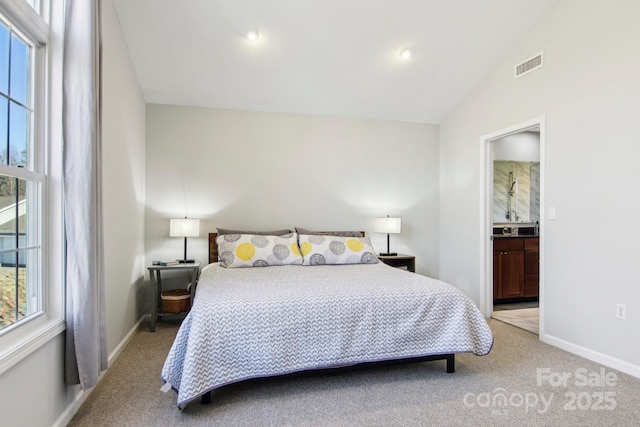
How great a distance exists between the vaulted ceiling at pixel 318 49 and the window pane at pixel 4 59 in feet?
5.06

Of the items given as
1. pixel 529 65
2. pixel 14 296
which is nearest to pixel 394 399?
pixel 14 296

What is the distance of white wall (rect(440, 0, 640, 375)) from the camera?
2.54 meters

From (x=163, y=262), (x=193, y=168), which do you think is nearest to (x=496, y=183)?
(x=193, y=168)

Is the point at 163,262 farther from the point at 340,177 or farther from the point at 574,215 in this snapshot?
the point at 574,215

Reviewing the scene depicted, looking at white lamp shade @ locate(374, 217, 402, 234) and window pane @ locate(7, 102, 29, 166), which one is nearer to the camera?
window pane @ locate(7, 102, 29, 166)

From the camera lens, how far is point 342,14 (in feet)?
10.2

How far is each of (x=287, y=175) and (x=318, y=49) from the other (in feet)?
4.79

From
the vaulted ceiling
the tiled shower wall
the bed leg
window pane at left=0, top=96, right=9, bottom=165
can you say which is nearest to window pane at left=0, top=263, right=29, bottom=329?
window pane at left=0, top=96, right=9, bottom=165

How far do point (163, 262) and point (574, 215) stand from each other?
376 centimetres

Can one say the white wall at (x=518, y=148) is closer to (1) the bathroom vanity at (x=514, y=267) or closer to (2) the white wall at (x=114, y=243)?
(1) the bathroom vanity at (x=514, y=267)

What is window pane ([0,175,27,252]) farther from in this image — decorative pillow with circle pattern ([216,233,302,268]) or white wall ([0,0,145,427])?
decorative pillow with circle pattern ([216,233,302,268])

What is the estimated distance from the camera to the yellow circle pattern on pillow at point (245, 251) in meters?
3.45

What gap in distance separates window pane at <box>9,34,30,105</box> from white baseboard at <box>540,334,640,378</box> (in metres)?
3.97

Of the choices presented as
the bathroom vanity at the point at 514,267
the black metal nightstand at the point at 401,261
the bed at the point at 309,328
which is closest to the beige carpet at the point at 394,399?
the bed at the point at 309,328
